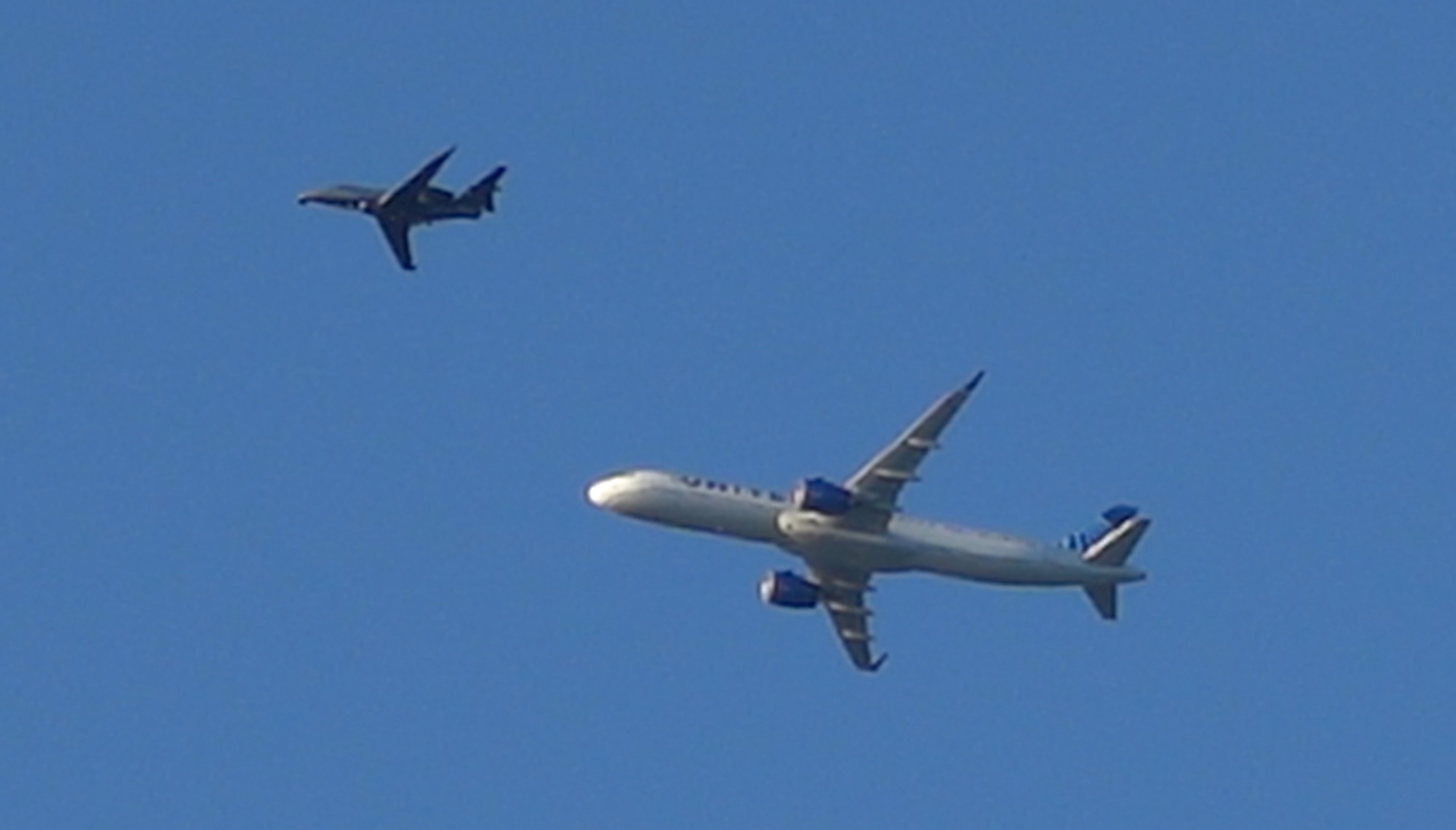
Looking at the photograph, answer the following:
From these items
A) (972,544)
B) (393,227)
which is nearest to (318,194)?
(393,227)

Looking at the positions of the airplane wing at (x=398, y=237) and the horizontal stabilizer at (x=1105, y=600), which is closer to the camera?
the horizontal stabilizer at (x=1105, y=600)

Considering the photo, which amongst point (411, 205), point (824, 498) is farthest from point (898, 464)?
point (411, 205)

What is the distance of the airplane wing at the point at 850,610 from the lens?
113m

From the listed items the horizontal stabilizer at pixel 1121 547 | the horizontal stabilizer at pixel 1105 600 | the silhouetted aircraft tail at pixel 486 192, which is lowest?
the horizontal stabilizer at pixel 1105 600

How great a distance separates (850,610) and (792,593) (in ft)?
8.62

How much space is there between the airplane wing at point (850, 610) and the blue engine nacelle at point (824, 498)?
5491 mm

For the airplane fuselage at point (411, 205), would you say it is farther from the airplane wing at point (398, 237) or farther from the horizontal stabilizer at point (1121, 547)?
the horizontal stabilizer at point (1121, 547)

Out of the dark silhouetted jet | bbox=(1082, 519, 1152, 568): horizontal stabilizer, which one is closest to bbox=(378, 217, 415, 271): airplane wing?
the dark silhouetted jet

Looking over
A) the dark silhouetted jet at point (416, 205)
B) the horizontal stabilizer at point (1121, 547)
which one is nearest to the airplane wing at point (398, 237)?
the dark silhouetted jet at point (416, 205)

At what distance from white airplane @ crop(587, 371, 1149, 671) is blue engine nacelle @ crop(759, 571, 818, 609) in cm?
349

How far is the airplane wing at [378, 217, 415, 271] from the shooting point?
124625mm

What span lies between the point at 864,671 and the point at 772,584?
6.08 meters

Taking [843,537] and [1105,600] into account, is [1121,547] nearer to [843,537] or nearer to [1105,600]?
[1105,600]

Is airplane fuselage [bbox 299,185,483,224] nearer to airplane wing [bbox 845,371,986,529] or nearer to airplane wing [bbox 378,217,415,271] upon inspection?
airplane wing [bbox 378,217,415,271]
